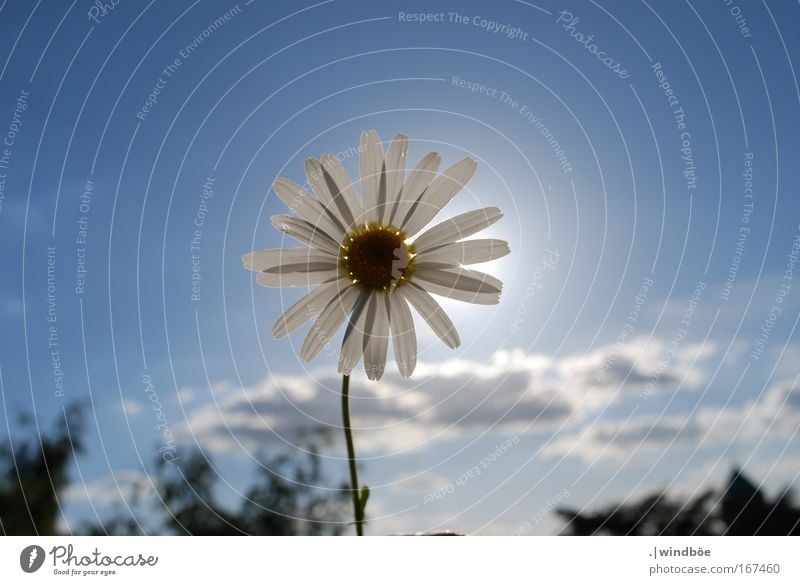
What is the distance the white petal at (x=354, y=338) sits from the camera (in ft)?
9.48

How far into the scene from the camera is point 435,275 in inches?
132

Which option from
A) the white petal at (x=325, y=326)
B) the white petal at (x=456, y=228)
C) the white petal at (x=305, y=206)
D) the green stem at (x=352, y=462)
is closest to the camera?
the green stem at (x=352, y=462)

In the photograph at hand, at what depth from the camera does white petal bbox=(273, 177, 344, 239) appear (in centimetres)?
300

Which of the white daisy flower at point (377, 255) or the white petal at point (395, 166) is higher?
the white petal at point (395, 166)

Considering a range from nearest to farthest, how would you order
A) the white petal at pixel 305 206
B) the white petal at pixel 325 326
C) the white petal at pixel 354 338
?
1. the white petal at pixel 354 338
2. the white petal at pixel 305 206
3. the white petal at pixel 325 326

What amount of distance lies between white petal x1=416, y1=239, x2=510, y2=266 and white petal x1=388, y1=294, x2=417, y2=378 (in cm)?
33

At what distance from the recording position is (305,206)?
3.17 m

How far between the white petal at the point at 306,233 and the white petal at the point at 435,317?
402mm

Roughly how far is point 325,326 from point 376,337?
0.82 ft
